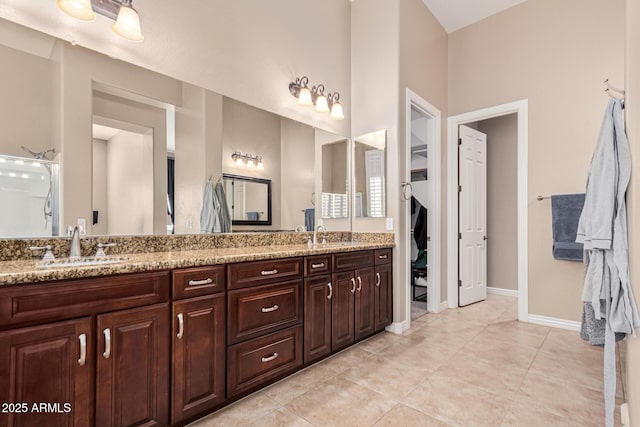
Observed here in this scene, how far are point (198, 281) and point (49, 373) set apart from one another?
0.64 metres

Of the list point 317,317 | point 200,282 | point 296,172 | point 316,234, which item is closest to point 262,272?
point 200,282

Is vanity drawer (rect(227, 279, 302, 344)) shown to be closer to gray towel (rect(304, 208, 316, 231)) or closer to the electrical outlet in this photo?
gray towel (rect(304, 208, 316, 231))

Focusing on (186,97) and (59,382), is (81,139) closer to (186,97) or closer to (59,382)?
(186,97)

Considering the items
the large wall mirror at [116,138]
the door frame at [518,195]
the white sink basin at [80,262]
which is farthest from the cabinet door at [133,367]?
the door frame at [518,195]

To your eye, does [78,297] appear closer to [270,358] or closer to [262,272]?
[262,272]

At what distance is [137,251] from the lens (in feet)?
6.23

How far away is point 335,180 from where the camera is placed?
3271mm

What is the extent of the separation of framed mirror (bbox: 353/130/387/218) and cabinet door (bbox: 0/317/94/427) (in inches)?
99.4

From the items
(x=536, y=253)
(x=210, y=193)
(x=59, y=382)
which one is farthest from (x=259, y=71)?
(x=536, y=253)

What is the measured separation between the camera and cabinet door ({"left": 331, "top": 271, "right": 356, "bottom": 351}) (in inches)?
95.7

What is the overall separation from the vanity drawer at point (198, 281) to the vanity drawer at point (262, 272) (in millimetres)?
60

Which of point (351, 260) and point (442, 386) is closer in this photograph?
point (442, 386)

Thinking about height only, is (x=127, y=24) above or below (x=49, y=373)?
above

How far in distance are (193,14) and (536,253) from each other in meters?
3.87
